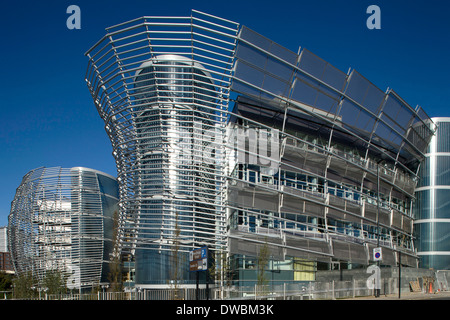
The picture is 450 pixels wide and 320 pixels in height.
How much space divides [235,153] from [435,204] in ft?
80.7

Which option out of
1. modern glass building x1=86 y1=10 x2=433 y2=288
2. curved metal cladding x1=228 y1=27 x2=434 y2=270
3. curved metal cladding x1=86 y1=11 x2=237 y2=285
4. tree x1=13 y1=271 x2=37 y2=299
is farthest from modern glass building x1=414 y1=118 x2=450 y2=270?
tree x1=13 y1=271 x2=37 y2=299

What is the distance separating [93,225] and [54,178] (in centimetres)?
760

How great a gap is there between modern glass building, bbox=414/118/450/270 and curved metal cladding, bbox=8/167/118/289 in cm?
3690

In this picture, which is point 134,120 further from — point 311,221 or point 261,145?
point 311,221

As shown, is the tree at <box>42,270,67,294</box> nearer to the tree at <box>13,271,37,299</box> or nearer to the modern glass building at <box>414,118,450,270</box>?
the tree at <box>13,271,37,299</box>

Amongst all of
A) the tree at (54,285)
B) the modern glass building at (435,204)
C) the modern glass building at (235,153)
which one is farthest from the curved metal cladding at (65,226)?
the modern glass building at (435,204)

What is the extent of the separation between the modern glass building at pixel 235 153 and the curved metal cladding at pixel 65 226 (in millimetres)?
22643

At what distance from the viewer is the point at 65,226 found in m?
54.3

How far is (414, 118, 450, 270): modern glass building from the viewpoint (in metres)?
45.1

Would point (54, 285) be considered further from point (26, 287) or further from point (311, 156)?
point (311, 156)

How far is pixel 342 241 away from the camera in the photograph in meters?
36.4

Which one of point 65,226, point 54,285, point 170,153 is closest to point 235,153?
point 170,153
